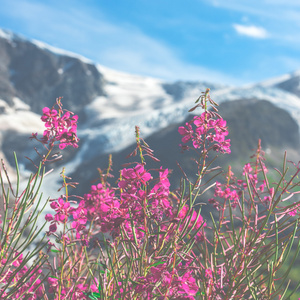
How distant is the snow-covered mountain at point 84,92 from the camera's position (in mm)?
18328

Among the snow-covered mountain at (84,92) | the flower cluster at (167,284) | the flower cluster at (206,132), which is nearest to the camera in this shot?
the flower cluster at (167,284)

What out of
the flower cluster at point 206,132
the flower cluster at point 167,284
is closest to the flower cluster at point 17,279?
the flower cluster at point 167,284

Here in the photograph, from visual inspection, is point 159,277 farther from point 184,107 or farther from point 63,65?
point 63,65

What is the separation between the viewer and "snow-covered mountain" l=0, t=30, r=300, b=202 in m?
18.3

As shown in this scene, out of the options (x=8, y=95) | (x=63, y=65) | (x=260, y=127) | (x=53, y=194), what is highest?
(x=63, y=65)

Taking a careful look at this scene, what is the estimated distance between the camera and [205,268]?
1.68 m

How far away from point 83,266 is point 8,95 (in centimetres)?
2250

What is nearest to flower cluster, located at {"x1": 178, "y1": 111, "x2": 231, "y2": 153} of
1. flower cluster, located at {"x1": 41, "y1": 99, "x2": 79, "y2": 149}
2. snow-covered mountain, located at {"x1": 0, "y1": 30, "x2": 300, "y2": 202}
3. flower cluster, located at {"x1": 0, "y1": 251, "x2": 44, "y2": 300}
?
flower cluster, located at {"x1": 41, "y1": 99, "x2": 79, "y2": 149}

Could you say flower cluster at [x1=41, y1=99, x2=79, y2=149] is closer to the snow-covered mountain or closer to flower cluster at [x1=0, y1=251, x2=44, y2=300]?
flower cluster at [x1=0, y1=251, x2=44, y2=300]

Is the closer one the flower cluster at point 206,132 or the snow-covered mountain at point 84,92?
the flower cluster at point 206,132

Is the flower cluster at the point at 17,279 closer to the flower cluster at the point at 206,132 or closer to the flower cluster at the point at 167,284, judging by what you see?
the flower cluster at the point at 167,284

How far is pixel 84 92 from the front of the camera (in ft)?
79.8

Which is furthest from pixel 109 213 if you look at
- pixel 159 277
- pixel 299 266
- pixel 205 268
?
pixel 299 266

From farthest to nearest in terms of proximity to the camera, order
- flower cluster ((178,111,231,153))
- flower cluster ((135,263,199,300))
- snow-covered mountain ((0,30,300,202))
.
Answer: snow-covered mountain ((0,30,300,202)) → flower cluster ((178,111,231,153)) → flower cluster ((135,263,199,300))
